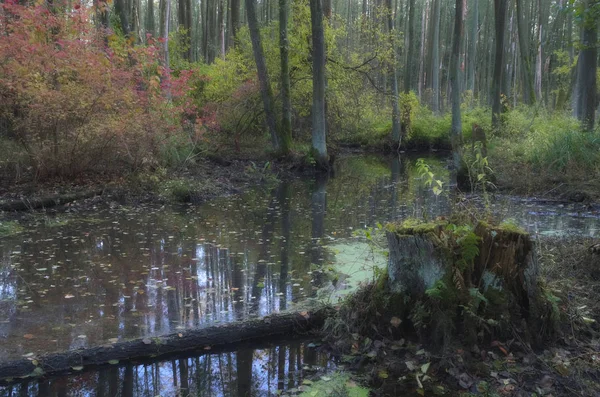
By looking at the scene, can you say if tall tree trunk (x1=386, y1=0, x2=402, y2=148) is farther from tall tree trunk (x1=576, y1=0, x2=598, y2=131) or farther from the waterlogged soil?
the waterlogged soil

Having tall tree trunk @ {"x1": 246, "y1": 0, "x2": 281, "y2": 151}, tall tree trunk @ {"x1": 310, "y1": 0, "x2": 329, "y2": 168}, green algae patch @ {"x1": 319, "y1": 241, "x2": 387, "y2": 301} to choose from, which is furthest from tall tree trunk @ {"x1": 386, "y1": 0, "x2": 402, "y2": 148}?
green algae patch @ {"x1": 319, "y1": 241, "x2": 387, "y2": 301}

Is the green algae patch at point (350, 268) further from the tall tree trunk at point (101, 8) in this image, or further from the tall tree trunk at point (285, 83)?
the tall tree trunk at point (285, 83)

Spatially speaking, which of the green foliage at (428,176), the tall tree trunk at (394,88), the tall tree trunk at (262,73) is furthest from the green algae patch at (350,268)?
the tall tree trunk at (394,88)

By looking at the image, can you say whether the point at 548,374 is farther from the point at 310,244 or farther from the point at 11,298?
the point at 11,298

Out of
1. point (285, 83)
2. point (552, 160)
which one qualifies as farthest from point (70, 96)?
point (552, 160)

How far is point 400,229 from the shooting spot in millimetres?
4324

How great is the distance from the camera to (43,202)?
35.0ft

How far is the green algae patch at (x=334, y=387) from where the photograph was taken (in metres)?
3.63

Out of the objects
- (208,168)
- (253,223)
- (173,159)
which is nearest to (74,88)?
(173,159)

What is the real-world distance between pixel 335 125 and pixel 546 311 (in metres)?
18.6

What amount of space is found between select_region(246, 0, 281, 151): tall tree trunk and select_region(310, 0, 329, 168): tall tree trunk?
1.66m

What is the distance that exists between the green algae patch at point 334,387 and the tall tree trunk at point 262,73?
50.3ft

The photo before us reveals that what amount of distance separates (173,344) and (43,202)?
7.85 m

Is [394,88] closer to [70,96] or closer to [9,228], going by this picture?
[70,96]
